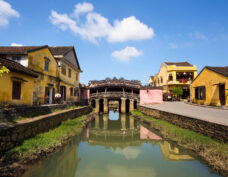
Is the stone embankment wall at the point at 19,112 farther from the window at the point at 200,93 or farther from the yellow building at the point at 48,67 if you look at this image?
the window at the point at 200,93

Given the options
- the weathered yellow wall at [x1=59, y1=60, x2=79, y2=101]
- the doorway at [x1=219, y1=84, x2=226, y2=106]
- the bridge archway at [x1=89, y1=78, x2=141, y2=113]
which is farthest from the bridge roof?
the doorway at [x1=219, y1=84, x2=226, y2=106]

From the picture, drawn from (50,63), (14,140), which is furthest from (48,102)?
(14,140)

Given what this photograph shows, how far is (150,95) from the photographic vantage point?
2738 cm

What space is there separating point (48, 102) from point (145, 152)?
470 inches

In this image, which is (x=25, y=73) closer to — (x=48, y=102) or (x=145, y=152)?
(x=48, y=102)

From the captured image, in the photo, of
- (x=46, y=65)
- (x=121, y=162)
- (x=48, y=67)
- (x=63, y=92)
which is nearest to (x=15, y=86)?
(x=46, y=65)

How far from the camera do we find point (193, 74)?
30.9 metres

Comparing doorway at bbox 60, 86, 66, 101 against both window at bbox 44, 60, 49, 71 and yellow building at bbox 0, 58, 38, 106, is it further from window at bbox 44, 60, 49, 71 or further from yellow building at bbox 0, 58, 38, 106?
yellow building at bbox 0, 58, 38, 106

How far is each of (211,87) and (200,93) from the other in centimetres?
272

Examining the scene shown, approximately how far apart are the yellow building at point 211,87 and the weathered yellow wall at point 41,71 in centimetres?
1886

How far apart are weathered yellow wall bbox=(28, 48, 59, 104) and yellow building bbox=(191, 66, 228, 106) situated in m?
18.9

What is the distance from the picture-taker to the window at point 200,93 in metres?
19.2

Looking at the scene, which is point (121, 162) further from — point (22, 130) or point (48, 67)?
point (48, 67)

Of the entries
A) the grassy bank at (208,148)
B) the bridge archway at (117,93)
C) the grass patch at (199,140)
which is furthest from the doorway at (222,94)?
the bridge archway at (117,93)
